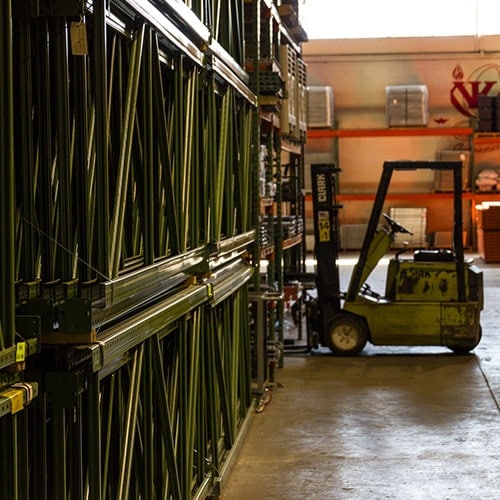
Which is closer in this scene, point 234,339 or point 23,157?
point 23,157

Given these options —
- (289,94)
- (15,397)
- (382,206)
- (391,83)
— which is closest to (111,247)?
(15,397)

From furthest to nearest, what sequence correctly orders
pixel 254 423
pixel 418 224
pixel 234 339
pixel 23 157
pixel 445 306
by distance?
pixel 418 224 < pixel 445 306 < pixel 254 423 < pixel 234 339 < pixel 23 157

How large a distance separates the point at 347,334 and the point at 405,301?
74cm

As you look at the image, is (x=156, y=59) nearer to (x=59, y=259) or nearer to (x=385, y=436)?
(x=59, y=259)

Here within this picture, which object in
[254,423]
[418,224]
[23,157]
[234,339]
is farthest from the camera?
[418,224]

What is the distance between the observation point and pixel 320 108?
23.7m

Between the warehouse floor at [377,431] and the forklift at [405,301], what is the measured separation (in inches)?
9.5

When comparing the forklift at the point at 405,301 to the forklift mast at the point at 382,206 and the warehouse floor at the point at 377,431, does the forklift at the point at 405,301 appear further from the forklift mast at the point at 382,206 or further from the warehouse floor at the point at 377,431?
the warehouse floor at the point at 377,431

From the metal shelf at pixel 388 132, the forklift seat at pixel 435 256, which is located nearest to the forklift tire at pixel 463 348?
the forklift seat at pixel 435 256

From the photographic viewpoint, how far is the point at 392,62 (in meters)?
25.1

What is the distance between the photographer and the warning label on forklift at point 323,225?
11.5 metres

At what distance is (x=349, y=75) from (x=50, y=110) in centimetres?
2222

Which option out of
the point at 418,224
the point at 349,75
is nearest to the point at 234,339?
the point at 418,224

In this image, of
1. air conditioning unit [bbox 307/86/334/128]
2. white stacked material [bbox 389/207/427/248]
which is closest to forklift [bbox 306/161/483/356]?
air conditioning unit [bbox 307/86/334/128]
